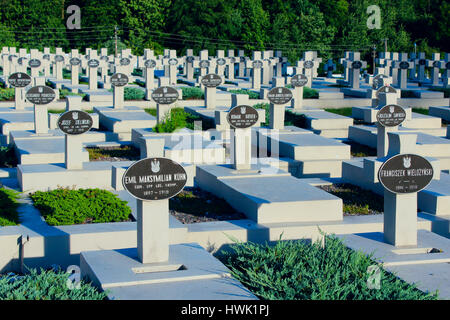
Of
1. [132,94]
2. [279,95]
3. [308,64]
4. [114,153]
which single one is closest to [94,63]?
[132,94]

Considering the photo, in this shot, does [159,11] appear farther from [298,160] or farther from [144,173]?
[144,173]

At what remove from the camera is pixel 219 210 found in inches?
460

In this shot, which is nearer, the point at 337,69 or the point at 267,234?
the point at 267,234

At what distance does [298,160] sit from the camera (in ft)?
49.8

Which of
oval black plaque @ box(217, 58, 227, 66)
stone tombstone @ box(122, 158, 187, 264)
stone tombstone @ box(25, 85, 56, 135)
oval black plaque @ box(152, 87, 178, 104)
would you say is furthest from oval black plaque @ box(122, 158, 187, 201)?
oval black plaque @ box(217, 58, 227, 66)

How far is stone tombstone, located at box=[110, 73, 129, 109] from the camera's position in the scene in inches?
859

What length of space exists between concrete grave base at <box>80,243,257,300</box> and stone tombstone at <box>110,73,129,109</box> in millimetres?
14056

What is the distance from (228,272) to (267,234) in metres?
2.89

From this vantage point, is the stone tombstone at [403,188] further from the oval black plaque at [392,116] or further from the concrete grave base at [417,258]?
the oval black plaque at [392,116]

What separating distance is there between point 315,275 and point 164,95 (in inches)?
440

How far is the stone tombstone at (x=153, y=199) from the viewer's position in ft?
25.4

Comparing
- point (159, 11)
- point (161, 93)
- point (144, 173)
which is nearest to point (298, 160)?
point (161, 93)

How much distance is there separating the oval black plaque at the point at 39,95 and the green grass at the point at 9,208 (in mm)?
4331

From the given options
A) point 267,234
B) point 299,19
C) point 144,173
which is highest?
point 299,19
